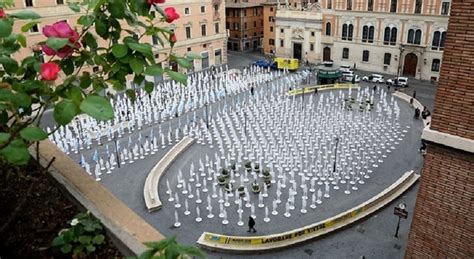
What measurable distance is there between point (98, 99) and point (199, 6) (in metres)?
46.3

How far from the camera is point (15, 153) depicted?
2754 millimetres

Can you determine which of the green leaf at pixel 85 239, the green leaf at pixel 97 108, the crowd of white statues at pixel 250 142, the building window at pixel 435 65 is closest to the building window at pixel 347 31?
the building window at pixel 435 65

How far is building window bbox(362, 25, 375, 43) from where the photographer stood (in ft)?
152

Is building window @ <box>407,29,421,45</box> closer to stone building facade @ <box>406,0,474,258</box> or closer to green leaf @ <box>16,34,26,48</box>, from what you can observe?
stone building facade @ <box>406,0,474,258</box>

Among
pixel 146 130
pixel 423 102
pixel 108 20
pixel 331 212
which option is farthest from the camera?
pixel 423 102

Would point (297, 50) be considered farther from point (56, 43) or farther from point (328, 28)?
point (56, 43)

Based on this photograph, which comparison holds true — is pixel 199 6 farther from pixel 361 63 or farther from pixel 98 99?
pixel 98 99

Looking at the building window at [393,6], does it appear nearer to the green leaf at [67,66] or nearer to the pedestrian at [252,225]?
the pedestrian at [252,225]

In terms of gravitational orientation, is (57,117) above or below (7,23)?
below

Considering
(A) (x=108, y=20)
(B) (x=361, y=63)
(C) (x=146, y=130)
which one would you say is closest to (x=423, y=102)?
(B) (x=361, y=63)

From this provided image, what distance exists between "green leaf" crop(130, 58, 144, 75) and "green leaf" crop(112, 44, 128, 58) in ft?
0.27

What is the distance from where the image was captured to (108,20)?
10.9ft

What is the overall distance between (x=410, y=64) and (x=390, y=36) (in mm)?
3746

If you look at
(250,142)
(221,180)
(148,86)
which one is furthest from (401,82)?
(148,86)
